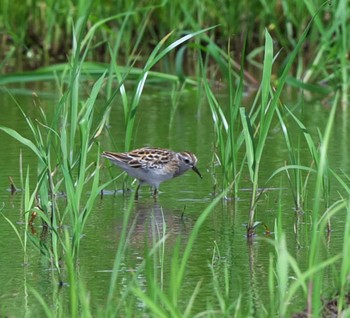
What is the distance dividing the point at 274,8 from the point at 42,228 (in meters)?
7.29

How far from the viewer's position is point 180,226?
6562mm

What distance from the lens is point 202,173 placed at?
26.6 feet

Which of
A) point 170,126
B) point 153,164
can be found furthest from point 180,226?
point 170,126

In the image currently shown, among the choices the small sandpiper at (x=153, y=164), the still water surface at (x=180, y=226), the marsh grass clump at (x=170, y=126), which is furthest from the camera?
the small sandpiper at (x=153, y=164)

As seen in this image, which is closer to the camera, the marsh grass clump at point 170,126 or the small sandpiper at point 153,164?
the marsh grass clump at point 170,126

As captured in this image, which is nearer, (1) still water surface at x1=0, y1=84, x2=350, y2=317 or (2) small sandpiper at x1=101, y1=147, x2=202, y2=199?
(1) still water surface at x1=0, y1=84, x2=350, y2=317

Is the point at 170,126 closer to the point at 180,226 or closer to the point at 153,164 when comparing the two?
the point at 153,164

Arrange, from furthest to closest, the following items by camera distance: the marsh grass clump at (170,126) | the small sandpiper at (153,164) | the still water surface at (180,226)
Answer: the small sandpiper at (153,164), the still water surface at (180,226), the marsh grass clump at (170,126)

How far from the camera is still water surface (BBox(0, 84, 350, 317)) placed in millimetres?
5172

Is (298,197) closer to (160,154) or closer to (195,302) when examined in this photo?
(160,154)

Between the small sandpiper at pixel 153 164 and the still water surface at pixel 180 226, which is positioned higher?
the small sandpiper at pixel 153 164

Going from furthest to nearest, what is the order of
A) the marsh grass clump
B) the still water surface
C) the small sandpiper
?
the small sandpiper
the still water surface
the marsh grass clump

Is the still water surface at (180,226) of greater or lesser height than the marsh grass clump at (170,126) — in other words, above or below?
below

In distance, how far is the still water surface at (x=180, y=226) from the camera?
17.0ft
